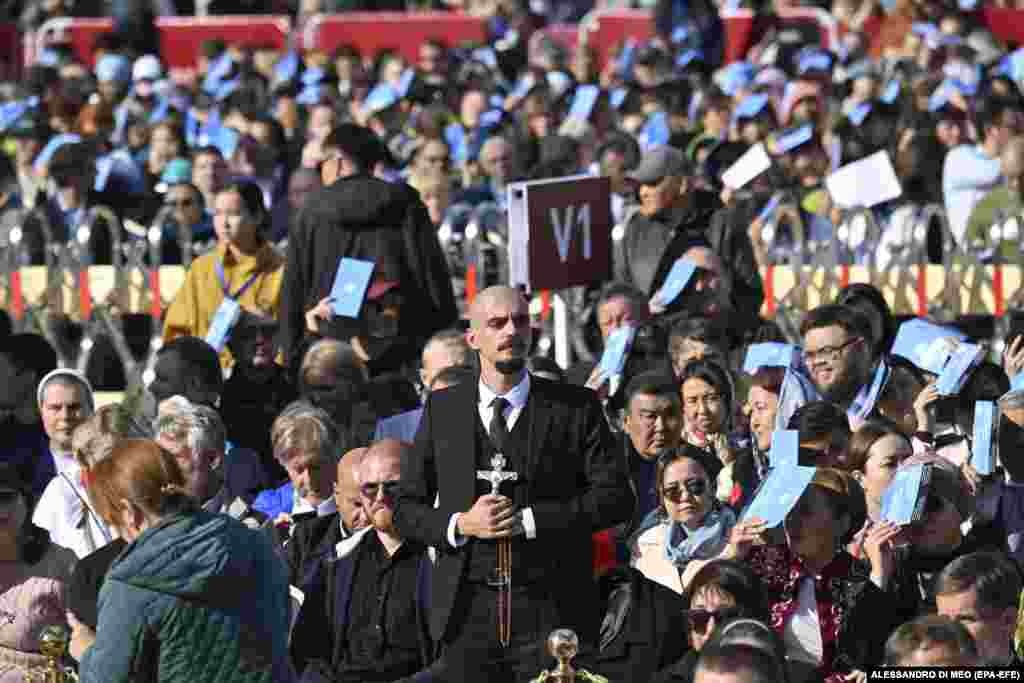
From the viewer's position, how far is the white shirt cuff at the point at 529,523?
940cm

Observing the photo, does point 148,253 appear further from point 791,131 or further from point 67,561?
point 67,561

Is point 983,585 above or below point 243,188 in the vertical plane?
below

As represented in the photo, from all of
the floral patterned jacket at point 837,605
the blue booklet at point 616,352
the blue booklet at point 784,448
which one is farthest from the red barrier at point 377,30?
the floral patterned jacket at point 837,605

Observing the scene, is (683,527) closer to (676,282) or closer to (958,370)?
(958,370)

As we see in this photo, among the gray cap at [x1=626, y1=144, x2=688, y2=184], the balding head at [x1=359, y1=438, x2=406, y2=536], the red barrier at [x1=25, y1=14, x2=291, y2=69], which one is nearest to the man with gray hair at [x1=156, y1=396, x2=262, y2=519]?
the balding head at [x1=359, y1=438, x2=406, y2=536]

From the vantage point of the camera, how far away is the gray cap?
13852 mm

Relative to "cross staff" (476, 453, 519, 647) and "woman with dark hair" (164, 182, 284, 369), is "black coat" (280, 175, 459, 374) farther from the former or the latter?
"cross staff" (476, 453, 519, 647)

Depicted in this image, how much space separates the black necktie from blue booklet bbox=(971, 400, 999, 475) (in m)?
1.89

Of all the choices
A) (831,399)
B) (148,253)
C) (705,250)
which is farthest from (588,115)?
(831,399)

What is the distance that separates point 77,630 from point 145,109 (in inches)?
551

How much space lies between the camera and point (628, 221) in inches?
567

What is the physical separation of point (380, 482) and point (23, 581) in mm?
1310

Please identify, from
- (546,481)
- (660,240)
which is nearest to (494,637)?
(546,481)

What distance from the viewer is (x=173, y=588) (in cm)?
812
